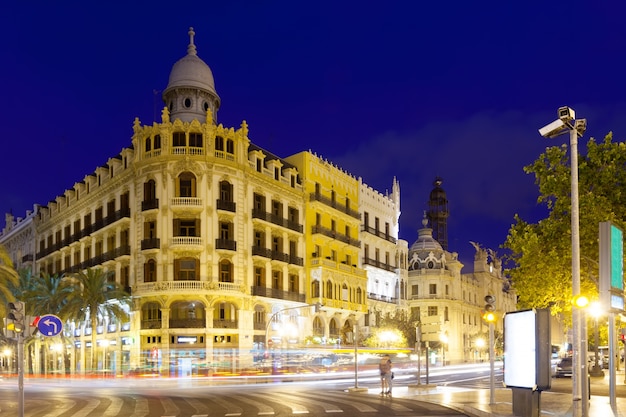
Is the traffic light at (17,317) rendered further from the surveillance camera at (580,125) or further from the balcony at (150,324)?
the balcony at (150,324)

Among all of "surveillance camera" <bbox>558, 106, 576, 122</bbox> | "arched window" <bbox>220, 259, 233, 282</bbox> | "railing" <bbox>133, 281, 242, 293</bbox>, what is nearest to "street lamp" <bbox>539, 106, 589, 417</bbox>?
"surveillance camera" <bbox>558, 106, 576, 122</bbox>

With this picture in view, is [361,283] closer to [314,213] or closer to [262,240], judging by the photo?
[314,213]

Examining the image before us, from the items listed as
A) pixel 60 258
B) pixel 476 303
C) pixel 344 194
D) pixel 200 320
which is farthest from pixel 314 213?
pixel 476 303

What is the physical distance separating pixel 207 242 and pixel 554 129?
38447 mm

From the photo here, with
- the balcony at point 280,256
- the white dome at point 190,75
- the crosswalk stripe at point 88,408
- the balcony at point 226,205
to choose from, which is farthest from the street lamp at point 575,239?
the white dome at point 190,75

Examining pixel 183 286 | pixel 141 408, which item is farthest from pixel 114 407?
→ pixel 183 286

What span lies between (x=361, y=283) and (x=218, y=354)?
66.6 feet

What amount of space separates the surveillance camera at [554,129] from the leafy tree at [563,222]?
9.69 m

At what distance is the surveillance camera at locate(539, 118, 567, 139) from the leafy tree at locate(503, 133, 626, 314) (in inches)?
381

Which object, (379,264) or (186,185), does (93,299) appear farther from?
(379,264)

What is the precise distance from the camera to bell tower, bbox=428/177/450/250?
106500 mm

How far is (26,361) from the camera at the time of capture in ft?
213

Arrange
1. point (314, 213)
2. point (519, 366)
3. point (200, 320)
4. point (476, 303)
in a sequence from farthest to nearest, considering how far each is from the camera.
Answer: point (476, 303) < point (314, 213) < point (200, 320) < point (519, 366)

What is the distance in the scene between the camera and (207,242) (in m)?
51.9
